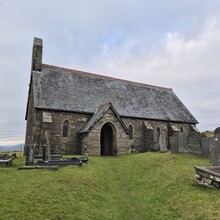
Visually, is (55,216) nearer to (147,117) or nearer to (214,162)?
(214,162)

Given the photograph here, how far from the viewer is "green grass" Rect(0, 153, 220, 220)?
7.37m

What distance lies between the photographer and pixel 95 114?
25016 mm

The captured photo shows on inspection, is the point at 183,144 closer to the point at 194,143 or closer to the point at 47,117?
the point at 194,143

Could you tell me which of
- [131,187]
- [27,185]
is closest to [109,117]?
[131,187]

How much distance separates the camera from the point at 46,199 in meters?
8.10

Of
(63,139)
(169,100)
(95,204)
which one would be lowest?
(95,204)

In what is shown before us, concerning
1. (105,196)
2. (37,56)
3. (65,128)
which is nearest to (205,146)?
(105,196)

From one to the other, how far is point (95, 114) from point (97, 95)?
15.2ft

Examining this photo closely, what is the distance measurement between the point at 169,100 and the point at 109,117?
17.1 meters

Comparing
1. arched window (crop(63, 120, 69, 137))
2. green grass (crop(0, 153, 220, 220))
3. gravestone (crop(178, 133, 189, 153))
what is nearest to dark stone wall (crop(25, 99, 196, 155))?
arched window (crop(63, 120, 69, 137))

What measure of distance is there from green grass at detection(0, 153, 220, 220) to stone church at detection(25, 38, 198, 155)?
29.4ft

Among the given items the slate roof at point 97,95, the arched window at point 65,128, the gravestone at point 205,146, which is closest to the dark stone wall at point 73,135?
the arched window at point 65,128

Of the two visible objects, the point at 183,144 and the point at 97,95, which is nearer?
the point at 183,144

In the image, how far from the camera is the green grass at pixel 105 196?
737cm
